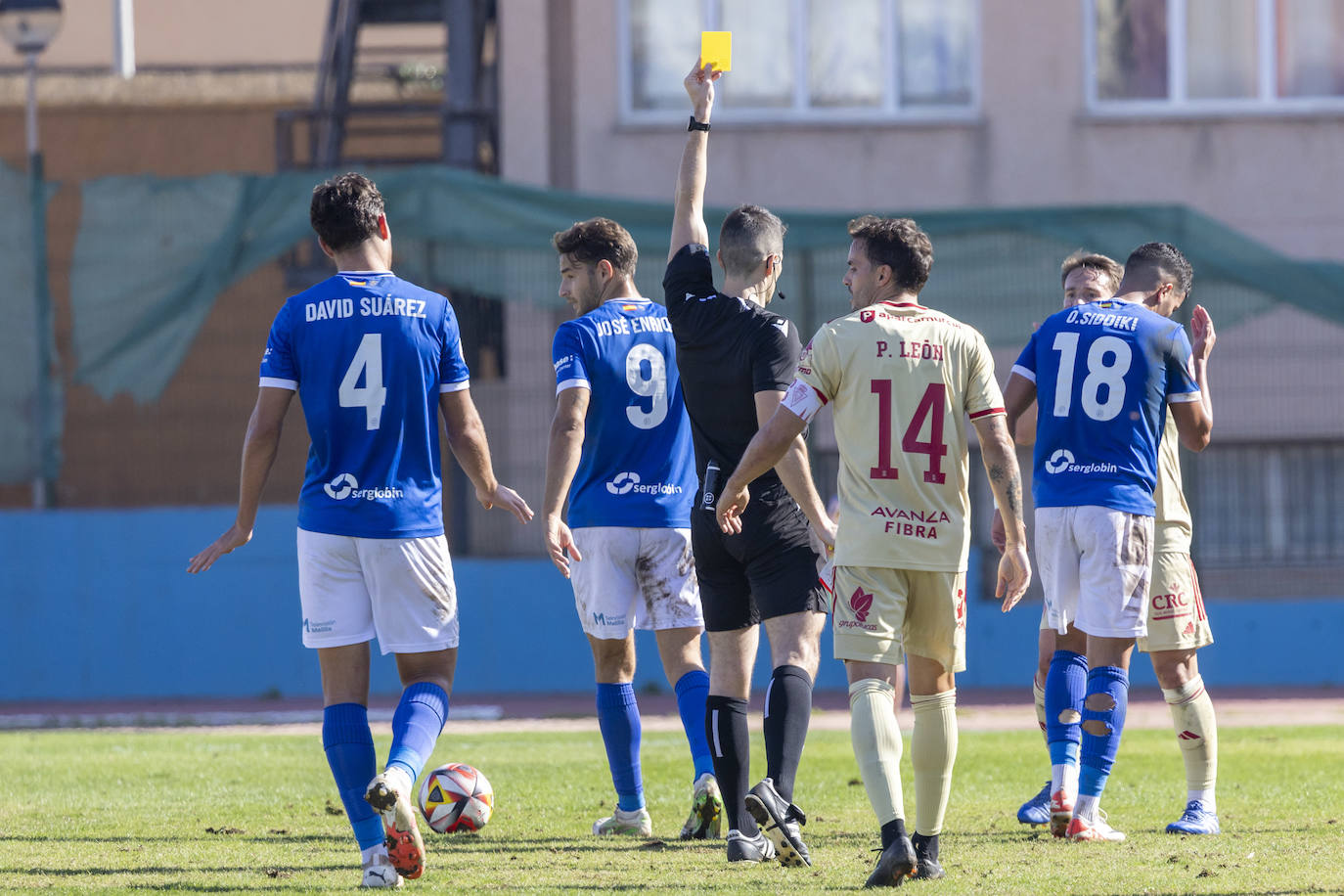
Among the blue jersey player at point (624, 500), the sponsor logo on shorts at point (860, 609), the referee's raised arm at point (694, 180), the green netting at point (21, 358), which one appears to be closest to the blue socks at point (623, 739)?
the blue jersey player at point (624, 500)

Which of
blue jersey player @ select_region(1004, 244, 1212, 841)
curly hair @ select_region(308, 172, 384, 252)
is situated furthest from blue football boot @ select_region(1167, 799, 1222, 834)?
curly hair @ select_region(308, 172, 384, 252)

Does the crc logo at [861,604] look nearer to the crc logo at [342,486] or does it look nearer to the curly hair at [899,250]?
the curly hair at [899,250]

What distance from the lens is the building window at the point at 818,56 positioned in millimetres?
17062

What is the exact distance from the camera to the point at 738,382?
5949mm

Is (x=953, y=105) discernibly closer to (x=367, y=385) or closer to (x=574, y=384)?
(x=574, y=384)

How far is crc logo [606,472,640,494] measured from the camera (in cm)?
644

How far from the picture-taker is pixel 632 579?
21.2 ft

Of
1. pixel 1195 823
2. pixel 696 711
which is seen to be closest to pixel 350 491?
pixel 696 711

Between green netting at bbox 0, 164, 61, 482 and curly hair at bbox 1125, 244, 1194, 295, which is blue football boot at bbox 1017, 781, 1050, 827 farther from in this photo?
green netting at bbox 0, 164, 61, 482

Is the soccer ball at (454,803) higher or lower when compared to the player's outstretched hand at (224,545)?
lower

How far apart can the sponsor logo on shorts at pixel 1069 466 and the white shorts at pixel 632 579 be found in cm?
143

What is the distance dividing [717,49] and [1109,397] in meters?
1.92

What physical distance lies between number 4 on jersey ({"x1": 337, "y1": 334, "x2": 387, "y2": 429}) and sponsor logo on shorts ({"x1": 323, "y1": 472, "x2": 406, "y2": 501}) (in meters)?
0.19

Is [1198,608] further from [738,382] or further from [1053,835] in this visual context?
[738,382]
